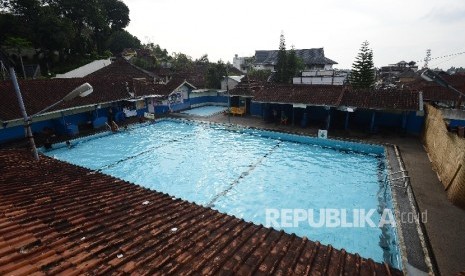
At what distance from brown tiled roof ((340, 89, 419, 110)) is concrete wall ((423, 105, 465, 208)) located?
121 inches

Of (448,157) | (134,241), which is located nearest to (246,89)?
(448,157)

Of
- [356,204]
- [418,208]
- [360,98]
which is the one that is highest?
[360,98]

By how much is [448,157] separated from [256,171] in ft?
31.2

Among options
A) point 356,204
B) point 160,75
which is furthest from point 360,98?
point 160,75

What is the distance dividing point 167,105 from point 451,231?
27247 millimetres

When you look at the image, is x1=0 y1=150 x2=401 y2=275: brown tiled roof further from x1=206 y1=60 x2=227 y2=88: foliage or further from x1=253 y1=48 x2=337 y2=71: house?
x1=253 y1=48 x2=337 y2=71: house

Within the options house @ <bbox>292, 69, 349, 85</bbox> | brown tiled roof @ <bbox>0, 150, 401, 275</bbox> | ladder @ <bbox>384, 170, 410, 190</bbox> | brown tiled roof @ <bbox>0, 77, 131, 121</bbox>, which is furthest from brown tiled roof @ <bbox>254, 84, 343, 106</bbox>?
brown tiled roof @ <bbox>0, 150, 401, 275</bbox>

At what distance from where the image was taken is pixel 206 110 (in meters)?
32.8

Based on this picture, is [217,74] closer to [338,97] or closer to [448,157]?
[338,97]

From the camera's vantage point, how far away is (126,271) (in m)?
3.15

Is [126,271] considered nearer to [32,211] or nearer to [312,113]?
[32,211]

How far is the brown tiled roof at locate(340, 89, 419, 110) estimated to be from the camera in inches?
778

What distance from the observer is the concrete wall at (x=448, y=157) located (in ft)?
34.2

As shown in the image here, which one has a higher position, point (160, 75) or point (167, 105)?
point (160, 75)
